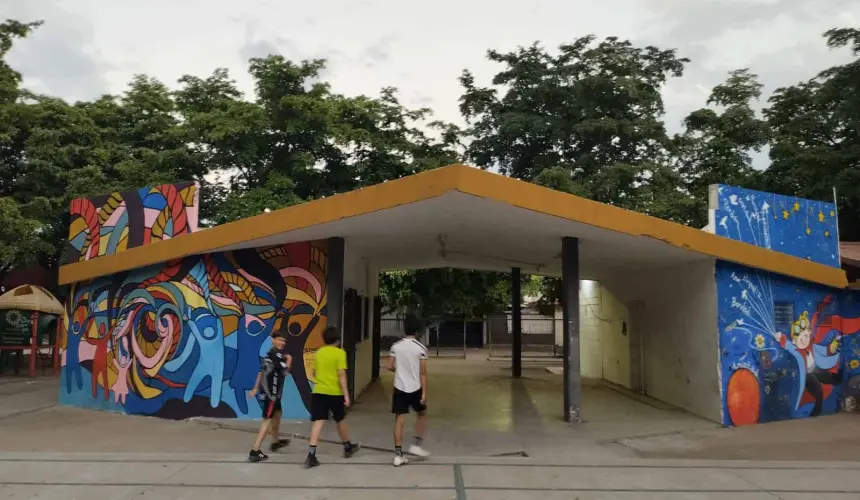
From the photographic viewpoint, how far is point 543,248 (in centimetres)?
1094

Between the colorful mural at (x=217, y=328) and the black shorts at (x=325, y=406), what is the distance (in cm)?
266

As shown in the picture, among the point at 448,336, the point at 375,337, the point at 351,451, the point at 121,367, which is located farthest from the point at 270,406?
the point at 448,336

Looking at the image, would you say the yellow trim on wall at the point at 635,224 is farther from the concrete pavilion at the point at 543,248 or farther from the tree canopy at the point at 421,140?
the tree canopy at the point at 421,140

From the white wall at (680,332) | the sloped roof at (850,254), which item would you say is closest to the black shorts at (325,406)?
the white wall at (680,332)

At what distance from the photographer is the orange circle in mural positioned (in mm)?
9016

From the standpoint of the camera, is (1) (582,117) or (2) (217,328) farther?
(1) (582,117)

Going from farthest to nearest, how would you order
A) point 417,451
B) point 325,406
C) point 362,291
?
point 362,291
point 417,451
point 325,406

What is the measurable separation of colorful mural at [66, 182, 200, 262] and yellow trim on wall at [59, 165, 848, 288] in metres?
0.47

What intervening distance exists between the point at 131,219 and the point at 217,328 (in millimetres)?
2888

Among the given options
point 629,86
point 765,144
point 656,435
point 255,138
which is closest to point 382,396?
point 656,435

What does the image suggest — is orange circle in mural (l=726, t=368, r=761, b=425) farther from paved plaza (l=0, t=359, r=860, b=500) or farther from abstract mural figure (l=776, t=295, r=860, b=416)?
abstract mural figure (l=776, t=295, r=860, b=416)

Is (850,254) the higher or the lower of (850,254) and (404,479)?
the higher

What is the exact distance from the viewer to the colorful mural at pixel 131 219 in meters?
9.87

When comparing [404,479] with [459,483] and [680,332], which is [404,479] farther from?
[680,332]
